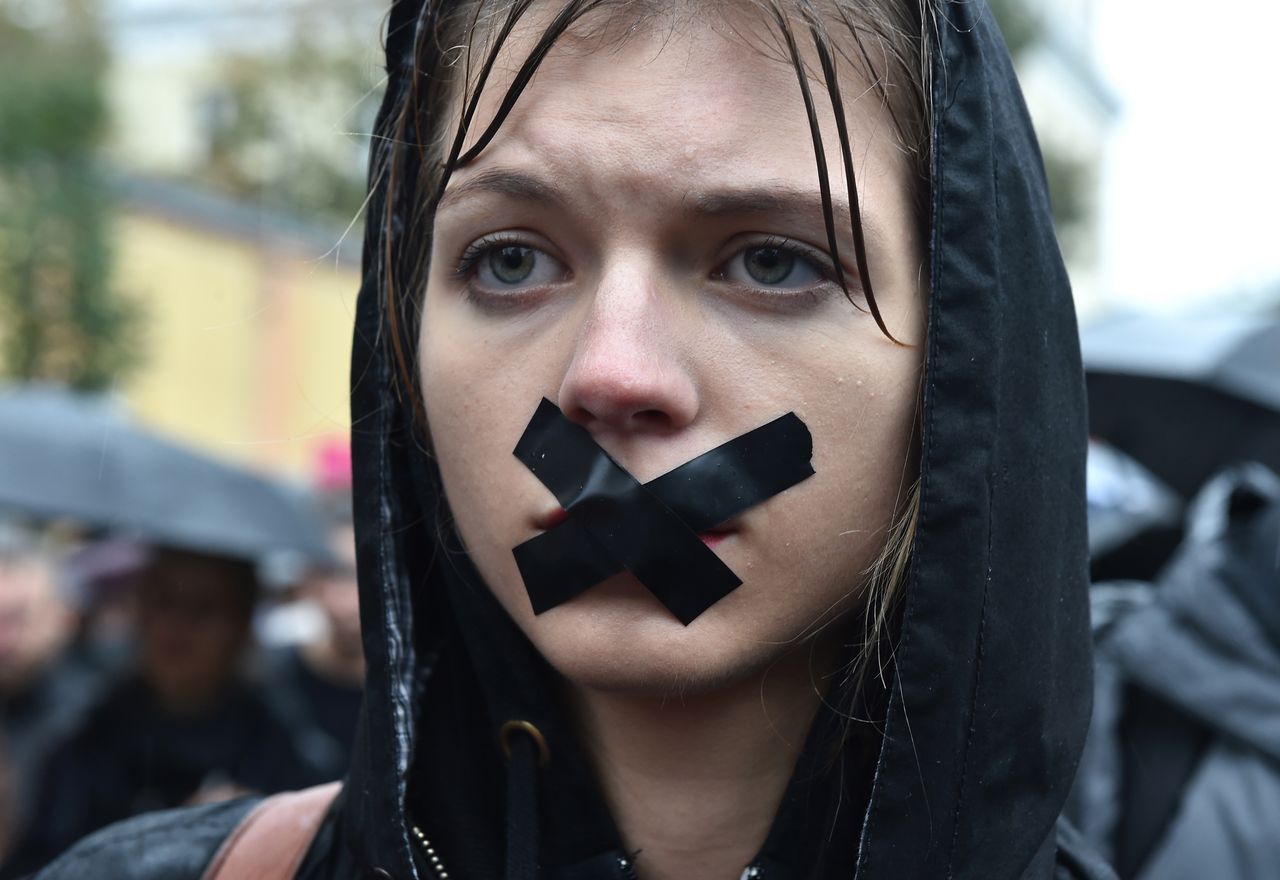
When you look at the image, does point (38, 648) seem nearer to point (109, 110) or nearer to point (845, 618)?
point (845, 618)

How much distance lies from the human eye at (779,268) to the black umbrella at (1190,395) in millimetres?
2445

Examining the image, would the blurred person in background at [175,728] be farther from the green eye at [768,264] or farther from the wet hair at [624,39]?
the green eye at [768,264]

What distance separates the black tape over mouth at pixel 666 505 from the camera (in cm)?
146

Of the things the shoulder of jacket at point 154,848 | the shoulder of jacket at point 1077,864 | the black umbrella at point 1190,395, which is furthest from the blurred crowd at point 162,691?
the shoulder of jacket at point 1077,864

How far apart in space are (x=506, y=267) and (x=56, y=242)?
15.6 meters

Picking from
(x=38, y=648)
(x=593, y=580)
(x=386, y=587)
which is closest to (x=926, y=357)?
(x=593, y=580)

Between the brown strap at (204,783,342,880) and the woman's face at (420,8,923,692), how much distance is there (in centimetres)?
49

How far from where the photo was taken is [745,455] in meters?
1.46

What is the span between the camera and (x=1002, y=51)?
176 cm

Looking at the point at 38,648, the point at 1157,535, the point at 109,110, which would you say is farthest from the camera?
the point at 109,110

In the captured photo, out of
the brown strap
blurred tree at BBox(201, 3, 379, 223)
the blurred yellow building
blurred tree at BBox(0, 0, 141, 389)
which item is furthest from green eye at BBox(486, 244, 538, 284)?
blurred tree at BBox(201, 3, 379, 223)

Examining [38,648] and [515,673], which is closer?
[515,673]

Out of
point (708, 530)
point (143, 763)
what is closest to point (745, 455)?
point (708, 530)

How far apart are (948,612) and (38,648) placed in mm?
3844
